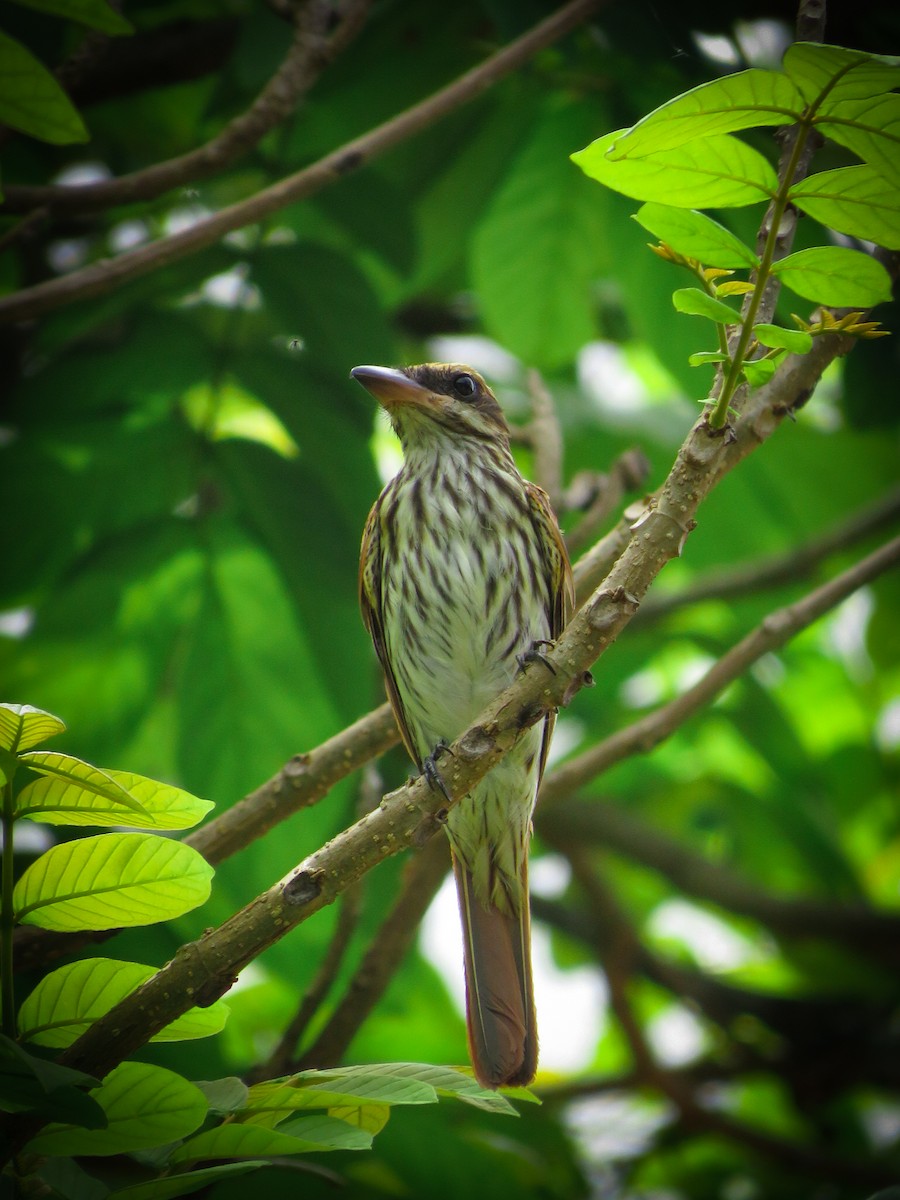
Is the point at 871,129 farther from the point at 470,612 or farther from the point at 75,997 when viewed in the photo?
the point at 470,612

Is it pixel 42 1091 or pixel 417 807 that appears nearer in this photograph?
pixel 42 1091

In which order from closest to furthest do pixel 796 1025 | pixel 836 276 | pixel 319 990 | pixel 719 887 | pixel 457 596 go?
1. pixel 836 276
2. pixel 319 990
3. pixel 457 596
4. pixel 719 887
5. pixel 796 1025

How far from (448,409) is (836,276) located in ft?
5.63

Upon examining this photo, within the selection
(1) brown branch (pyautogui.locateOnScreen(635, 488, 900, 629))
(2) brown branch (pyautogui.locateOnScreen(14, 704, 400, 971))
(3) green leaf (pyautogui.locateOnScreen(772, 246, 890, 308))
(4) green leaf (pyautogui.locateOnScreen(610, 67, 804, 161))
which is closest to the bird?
(2) brown branch (pyautogui.locateOnScreen(14, 704, 400, 971))

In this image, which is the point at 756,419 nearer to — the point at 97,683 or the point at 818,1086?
the point at 97,683

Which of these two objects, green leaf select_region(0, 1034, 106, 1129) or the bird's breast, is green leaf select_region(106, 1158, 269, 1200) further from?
the bird's breast

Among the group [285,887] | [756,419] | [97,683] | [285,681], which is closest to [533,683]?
[285,887]

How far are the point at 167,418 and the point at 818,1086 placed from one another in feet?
10.1

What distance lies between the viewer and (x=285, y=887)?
5.08 feet

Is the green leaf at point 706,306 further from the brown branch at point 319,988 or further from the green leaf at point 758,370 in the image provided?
the brown branch at point 319,988

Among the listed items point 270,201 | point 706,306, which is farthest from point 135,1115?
point 270,201

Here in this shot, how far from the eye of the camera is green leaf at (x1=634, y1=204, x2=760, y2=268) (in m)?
1.42

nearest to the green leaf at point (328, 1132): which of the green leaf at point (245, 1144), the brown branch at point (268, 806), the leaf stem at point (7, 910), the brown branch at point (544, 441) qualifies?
the green leaf at point (245, 1144)

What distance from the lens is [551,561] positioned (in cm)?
288
